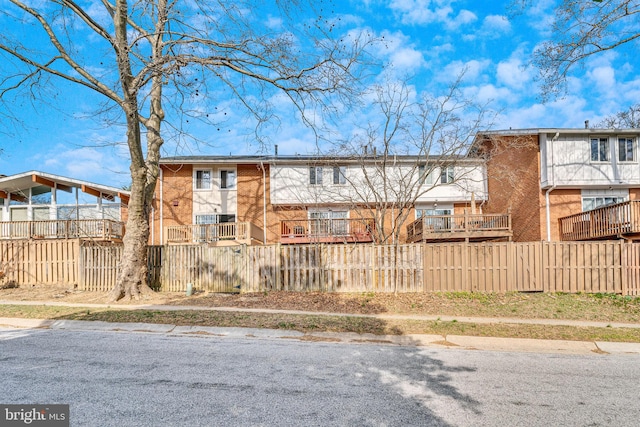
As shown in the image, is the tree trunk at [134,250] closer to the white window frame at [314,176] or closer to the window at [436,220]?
the window at [436,220]

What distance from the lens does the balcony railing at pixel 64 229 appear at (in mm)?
22266

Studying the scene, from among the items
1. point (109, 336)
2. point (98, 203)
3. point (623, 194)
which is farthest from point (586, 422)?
point (98, 203)

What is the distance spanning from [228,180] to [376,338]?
1992 centimetres

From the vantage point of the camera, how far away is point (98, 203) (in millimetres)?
25234

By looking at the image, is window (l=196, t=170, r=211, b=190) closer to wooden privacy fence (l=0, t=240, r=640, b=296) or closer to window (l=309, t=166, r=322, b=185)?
window (l=309, t=166, r=322, b=185)

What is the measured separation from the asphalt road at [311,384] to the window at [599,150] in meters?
18.2

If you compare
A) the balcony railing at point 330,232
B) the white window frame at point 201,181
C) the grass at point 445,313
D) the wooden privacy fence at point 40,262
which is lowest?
the grass at point 445,313

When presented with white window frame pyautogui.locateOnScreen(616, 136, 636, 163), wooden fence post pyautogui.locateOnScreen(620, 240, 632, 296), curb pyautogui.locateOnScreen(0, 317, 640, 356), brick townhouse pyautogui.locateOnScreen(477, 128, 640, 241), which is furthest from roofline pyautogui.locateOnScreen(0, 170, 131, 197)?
white window frame pyautogui.locateOnScreen(616, 136, 636, 163)

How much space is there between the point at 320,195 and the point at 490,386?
64.8ft

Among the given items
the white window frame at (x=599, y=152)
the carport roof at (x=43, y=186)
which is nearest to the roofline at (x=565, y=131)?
the white window frame at (x=599, y=152)

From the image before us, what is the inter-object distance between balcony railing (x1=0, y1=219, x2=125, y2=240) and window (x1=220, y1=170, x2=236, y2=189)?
21.5ft

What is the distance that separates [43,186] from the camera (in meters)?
26.0

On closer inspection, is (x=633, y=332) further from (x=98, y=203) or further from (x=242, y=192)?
(x=98, y=203)

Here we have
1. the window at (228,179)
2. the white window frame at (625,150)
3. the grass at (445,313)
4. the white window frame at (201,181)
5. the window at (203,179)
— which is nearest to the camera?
the grass at (445,313)
